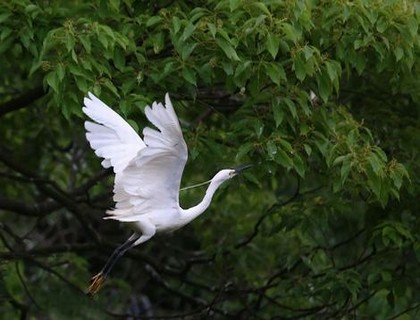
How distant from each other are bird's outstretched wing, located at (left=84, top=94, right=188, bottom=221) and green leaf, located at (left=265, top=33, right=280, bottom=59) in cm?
77

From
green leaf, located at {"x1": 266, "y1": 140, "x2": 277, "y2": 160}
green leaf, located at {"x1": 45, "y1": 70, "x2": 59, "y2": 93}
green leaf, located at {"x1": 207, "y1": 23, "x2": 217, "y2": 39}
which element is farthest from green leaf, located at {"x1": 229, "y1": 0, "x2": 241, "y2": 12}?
green leaf, located at {"x1": 45, "y1": 70, "x2": 59, "y2": 93}

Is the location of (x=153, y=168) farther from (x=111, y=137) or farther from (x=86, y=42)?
(x=86, y=42)

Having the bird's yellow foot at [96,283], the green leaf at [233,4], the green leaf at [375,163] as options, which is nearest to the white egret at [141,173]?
the bird's yellow foot at [96,283]

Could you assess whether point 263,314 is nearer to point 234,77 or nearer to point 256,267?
point 256,267

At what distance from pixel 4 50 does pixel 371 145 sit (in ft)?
6.50

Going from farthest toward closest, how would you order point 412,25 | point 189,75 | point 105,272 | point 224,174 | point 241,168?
point 412,25 → point 189,75 → point 241,168 → point 105,272 → point 224,174

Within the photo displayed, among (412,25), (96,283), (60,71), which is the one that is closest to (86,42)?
→ (60,71)

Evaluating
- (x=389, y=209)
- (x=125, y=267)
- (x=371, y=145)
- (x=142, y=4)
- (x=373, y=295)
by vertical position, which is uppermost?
(x=142, y=4)

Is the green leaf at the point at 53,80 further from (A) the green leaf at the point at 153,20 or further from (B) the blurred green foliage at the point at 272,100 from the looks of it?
(A) the green leaf at the point at 153,20

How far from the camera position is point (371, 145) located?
248 inches

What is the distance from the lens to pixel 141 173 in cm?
542

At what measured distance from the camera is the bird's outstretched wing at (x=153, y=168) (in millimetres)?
5071

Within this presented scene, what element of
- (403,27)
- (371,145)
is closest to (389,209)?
(371,145)

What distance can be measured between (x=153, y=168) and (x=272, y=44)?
A: 908mm
